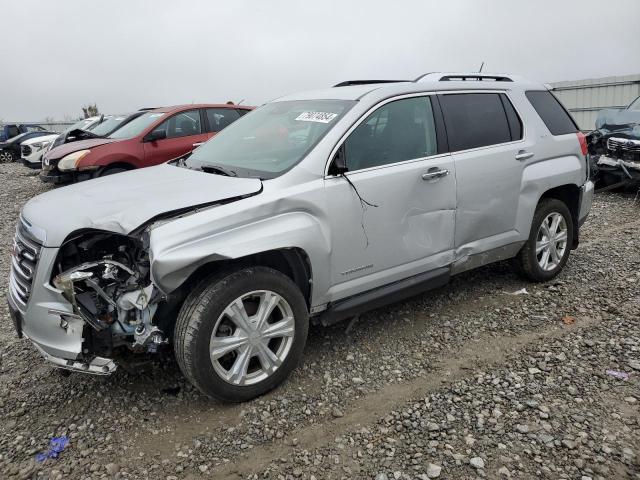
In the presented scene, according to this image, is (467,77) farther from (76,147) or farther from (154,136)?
(76,147)

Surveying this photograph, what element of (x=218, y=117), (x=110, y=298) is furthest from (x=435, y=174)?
(x=218, y=117)

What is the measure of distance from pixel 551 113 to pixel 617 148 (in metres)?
4.85

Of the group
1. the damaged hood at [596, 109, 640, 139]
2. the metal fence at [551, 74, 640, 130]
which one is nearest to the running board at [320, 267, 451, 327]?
the damaged hood at [596, 109, 640, 139]

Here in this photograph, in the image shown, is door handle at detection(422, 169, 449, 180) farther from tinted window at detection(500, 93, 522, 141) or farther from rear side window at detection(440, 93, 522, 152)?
tinted window at detection(500, 93, 522, 141)

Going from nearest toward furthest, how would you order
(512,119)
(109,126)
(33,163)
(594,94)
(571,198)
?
1. (512,119)
2. (571,198)
3. (109,126)
4. (594,94)
5. (33,163)

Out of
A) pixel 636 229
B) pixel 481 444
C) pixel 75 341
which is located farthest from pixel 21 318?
pixel 636 229

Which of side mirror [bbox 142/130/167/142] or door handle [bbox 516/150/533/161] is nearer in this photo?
door handle [bbox 516/150/533/161]

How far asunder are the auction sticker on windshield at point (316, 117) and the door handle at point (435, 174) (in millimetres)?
756

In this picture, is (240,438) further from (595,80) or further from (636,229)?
(595,80)

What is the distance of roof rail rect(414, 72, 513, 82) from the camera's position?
416 cm

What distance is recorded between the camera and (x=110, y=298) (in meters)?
2.84

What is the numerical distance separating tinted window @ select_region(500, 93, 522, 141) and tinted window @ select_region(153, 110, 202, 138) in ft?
20.2

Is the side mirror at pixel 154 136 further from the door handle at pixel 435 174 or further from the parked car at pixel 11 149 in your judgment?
the parked car at pixel 11 149

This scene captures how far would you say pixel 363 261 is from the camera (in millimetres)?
3418
